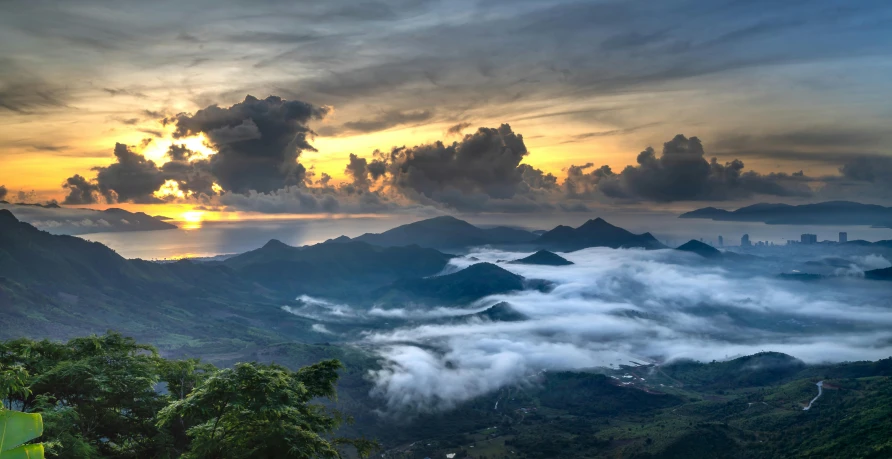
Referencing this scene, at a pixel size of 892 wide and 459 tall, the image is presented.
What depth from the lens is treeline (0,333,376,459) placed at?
27.7 metres

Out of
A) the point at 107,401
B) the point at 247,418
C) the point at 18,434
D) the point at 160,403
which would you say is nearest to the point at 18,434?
the point at 18,434

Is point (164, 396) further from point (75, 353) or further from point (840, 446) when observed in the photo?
point (840, 446)

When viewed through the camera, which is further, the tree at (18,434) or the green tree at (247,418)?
the green tree at (247,418)

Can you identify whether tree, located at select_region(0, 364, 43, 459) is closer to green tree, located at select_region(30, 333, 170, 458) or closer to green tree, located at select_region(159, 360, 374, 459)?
green tree, located at select_region(159, 360, 374, 459)

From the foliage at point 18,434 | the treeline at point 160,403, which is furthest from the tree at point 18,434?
the treeline at point 160,403

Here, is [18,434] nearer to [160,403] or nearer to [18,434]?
[18,434]

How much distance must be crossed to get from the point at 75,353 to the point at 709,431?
196871 mm

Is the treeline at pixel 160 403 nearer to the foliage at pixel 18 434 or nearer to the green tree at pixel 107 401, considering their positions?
the green tree at pixel 107 401

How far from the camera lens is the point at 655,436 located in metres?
197

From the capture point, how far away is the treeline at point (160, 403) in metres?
27.7

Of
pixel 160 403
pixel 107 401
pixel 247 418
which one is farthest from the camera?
pixel 160 403

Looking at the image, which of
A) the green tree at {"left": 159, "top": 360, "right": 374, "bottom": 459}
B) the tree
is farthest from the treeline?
the tree

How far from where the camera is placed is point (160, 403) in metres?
38.2

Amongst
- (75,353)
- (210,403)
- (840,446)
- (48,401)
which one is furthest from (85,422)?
(840,446)
